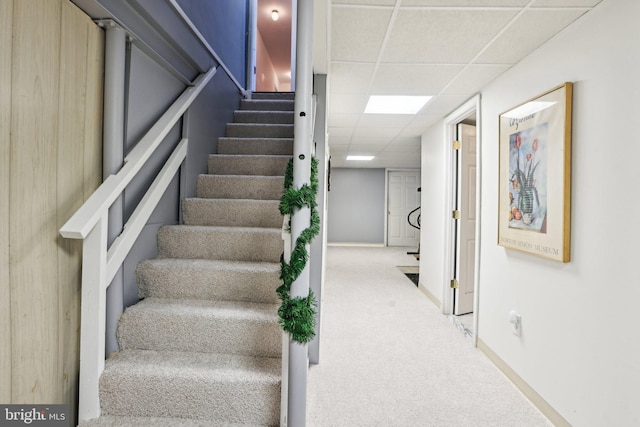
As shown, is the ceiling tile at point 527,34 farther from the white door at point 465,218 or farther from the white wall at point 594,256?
the white door at point 465,218

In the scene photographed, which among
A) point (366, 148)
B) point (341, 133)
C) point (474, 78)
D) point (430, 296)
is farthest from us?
point (366, 148)

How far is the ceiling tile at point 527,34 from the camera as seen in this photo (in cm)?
162

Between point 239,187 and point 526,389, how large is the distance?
2.40m

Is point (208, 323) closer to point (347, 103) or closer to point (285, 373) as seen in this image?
point (285, 373)

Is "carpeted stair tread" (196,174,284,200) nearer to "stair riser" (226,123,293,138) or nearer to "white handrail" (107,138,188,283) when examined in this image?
"white handrail" (107,138,188,283)

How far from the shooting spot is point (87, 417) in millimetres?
1372

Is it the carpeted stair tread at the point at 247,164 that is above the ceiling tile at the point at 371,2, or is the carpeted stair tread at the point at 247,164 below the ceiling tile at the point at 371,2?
below

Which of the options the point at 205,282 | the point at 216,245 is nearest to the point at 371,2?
the point at 216,245

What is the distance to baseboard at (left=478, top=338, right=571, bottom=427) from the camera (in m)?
1.74

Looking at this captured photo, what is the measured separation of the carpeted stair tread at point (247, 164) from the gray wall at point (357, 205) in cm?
630

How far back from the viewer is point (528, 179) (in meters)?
1.99

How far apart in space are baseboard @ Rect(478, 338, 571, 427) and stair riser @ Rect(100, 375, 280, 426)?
154 centimetres

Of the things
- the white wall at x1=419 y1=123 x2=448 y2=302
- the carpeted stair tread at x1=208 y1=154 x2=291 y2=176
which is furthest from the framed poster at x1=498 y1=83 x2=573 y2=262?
the carpeted stair tread at x1=208 y1=154 x2=291 y2=176

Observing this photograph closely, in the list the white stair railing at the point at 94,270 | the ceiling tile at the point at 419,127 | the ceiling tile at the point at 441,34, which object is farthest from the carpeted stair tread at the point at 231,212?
the ceiling tile at the point at 419,127
